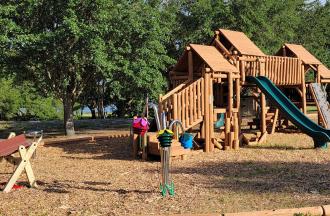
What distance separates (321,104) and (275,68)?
2250 millimetres

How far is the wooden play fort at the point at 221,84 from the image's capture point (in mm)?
11875

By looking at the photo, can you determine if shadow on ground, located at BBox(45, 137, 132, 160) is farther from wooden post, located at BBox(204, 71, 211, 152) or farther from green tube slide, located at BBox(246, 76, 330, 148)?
green tube slide, located at BBox(246, 76, 330, 148)

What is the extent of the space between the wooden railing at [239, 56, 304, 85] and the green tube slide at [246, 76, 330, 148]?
1.72ft

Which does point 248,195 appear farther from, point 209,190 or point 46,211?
point 46,211

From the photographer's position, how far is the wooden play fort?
468 inches

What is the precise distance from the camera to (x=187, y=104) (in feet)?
38.7

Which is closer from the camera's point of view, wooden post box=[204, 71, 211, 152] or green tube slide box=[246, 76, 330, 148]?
wooden post box=[204, 71, 211, 152]

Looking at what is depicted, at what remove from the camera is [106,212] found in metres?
5.97

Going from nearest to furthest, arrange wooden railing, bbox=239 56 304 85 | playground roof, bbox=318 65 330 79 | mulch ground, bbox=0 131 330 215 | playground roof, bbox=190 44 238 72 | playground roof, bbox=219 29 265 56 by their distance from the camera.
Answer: mulch ground, bbox=0 131 330 215 < playground roof, bbox=190 44 238 72 < playground roof, bbox=219 29 265 56 < wooden railing, bbox=239 56 304 85 < playground roof, bbox=318 65 330 79

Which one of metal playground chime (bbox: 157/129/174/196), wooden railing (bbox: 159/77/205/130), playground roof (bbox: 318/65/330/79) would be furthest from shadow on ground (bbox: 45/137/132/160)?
playground roof (bbox: 318/65/330/79)

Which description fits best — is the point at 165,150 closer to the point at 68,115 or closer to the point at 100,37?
the point at 100,37

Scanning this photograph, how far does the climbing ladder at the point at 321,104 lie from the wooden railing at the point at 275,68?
2.15 feet

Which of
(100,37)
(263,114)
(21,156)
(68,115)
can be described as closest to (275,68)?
(263,114)

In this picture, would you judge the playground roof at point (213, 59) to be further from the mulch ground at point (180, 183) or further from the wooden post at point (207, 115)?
the mulch ground at point (180, 183)
